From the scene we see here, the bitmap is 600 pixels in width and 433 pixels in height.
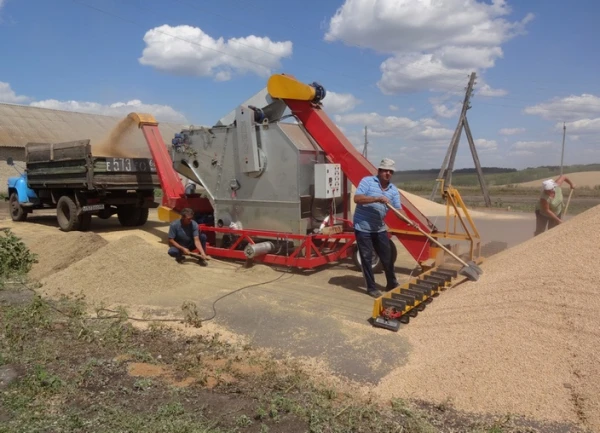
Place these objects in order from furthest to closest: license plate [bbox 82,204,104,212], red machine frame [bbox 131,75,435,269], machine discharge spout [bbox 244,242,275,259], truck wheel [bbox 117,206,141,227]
Result: truck wheel [bbox 117,206,141,227] → license plate [bbox 82,204,104,212] → machine discharge spout [bbox 244,242,275,259] → red machine frame [bbox 131,75,435,269]

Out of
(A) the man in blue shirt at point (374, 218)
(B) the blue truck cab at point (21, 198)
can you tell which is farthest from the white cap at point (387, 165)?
(B) the blue truck cab at point (21, 198)

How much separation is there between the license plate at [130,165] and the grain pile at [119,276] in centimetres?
382

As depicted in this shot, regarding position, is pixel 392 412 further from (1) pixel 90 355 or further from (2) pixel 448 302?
(1) pixel 90 355

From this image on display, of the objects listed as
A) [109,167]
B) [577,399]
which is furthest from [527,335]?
[109,167]

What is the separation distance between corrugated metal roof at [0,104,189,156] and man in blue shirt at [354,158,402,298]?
64.2 feet

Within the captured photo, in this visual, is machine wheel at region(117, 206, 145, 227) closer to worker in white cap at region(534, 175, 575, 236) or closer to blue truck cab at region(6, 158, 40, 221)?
blue truck cab at region(6, 158, 40, 221)

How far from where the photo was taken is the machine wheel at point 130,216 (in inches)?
501

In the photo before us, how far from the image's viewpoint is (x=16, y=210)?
14078mm

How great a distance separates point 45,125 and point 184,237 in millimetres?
24259

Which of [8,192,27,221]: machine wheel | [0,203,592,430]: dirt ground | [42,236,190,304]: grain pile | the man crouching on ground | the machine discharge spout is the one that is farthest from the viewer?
[8,192,27,221]: machine wheel

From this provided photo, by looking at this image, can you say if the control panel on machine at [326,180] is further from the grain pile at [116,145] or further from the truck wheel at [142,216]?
the truck wheel at [142,216]

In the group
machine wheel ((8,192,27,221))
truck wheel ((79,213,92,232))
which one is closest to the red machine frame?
truck wheel ((79,213,92,232))

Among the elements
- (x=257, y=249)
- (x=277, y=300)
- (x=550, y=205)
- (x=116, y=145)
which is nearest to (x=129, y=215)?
(x=116, y=145)

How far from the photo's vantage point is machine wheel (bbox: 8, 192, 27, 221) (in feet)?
45.4
